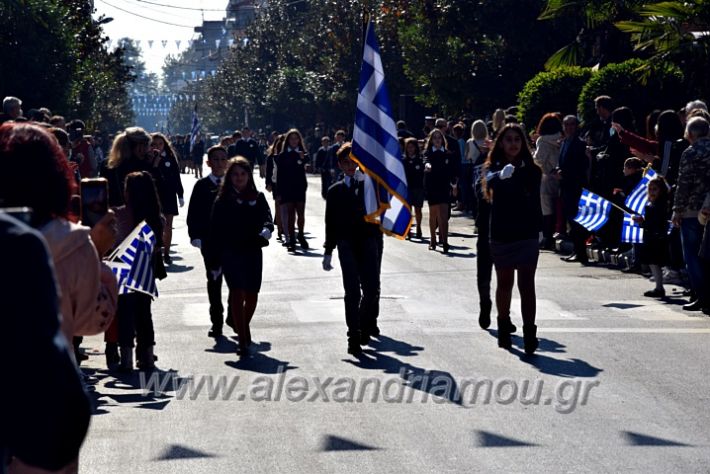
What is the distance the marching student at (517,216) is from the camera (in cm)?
1087

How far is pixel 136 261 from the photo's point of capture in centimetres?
1030

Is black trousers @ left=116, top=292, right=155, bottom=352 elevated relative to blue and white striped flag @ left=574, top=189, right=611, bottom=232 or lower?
lower

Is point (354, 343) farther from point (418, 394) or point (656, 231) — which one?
point (656, 231)

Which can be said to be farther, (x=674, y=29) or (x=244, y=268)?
(x=674, y=29)

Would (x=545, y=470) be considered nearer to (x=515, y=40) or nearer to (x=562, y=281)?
(x=562, y=281)

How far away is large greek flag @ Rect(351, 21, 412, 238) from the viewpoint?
11.7 m

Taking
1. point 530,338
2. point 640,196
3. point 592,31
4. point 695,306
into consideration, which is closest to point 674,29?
point 640,196

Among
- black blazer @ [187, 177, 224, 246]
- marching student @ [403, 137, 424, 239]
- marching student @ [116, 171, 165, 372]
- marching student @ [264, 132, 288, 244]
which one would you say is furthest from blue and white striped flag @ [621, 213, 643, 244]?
marching student @ [264, 132, 288, 244]

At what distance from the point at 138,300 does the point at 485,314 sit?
10.4 ft

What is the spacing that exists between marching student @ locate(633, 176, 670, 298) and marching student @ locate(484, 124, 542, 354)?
382cm

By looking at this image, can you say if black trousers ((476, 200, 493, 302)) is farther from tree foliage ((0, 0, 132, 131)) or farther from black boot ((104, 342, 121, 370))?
tree foliage ((0, 0, 132, 131))

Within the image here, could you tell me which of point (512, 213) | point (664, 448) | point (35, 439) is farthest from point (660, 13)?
point (35, 439)

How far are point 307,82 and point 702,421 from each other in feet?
173

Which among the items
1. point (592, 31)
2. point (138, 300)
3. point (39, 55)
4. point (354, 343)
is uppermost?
point (592, 31)
